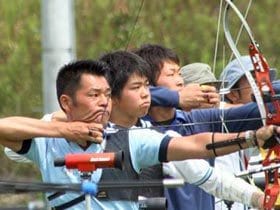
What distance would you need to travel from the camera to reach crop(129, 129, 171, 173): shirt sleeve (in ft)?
14.4

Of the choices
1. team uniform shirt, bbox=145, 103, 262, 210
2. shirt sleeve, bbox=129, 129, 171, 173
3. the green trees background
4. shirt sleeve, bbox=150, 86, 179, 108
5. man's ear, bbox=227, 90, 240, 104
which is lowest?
shirt sleeve, bbox=129, 129, 171, 173

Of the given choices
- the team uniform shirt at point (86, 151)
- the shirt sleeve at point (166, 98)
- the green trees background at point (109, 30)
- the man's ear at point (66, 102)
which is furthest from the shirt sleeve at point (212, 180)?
the green trees background at point (109, 30)

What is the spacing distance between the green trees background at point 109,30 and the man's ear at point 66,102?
18.5ft

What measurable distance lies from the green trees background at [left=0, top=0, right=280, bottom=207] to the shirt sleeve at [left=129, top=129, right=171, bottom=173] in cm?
587

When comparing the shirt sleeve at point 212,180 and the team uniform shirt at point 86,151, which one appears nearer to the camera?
the team uniform shirt at point 86,151

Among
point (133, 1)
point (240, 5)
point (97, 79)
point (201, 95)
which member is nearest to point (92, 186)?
point (97, 79)

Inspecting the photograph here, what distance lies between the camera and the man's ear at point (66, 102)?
4633 mm

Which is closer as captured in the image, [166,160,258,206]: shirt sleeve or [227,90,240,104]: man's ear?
[166,160,258,206]: shirt sleeve

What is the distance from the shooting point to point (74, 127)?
14.4 feet

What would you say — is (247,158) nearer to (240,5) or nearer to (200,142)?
(200,142)

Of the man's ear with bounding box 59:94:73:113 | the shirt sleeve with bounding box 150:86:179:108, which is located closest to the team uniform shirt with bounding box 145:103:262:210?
the shirt sleeve with bounding box 150:86:179:108

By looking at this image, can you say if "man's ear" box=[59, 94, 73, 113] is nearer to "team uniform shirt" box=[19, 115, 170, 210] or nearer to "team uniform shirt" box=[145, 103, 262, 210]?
"team uniform shirt" box=[19, 115, 170, 210]

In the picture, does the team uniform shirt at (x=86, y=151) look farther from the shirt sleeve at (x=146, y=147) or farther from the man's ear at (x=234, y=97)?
the man's ear at (x=234, y=97)

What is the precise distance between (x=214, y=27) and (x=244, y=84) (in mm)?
6078
